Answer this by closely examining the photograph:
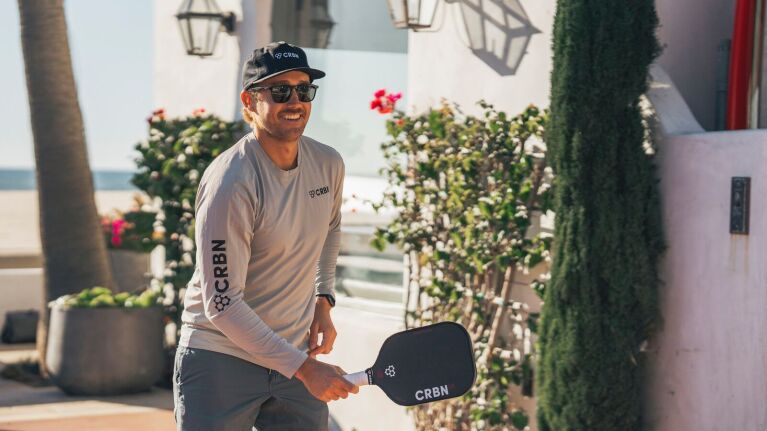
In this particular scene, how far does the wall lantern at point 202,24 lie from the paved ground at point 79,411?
2615 millimetres

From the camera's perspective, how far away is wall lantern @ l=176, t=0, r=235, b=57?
898cm

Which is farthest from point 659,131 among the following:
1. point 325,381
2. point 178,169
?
point 178,169

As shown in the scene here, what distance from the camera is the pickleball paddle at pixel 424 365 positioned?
3.33 metres

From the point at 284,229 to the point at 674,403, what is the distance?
242cm

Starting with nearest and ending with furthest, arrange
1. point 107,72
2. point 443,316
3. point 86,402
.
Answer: point 443,316 → point 86,402 → point 107,72

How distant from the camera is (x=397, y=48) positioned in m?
7.47

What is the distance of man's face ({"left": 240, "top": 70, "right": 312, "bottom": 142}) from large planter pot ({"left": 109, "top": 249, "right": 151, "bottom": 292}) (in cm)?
891

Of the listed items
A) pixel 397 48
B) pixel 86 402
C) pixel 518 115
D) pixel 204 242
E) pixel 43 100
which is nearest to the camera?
pixel 204 242

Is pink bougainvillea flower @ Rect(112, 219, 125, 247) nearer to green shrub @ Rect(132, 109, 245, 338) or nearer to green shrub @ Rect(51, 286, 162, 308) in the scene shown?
green shrub @ Rect(132, 109, 245, 338)

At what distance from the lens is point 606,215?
520cm

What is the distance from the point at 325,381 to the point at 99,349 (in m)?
5.41

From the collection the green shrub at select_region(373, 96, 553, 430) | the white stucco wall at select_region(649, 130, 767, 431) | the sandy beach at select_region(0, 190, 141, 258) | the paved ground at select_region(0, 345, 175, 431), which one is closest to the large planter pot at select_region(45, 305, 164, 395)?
the paved ground at select_region(0, 345, 175, 431)

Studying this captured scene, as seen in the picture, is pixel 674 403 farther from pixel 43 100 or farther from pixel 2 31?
pixel 2 31

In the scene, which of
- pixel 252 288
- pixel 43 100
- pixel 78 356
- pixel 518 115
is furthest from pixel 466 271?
pixel 43 100
